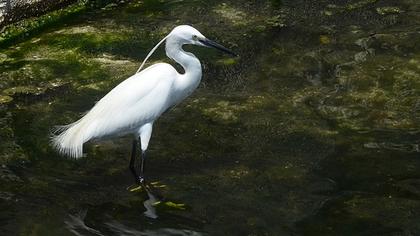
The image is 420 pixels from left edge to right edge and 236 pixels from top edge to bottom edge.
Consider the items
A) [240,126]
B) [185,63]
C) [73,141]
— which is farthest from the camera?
[240,126]

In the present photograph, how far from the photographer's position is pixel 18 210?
425 centimetres

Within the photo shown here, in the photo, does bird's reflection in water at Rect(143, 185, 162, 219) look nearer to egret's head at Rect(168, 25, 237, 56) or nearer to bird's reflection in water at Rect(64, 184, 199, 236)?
bird's reflection in water at Rect(64, 184, 199, 236)

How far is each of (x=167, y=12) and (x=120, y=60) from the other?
1211 mm

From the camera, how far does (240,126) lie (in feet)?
17.1

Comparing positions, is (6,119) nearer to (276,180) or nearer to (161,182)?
(161,182)

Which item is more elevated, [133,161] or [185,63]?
[185,63]

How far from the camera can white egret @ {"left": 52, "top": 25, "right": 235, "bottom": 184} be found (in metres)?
4.45

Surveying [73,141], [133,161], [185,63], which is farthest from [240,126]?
[73,141]

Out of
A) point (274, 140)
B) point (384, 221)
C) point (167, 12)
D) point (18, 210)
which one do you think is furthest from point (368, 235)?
point (167, 12)

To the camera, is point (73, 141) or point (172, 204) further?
point (73, 141)

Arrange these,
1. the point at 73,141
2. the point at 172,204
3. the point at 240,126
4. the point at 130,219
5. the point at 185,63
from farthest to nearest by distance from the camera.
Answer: the point at 240,126 → the point at 185,63 → the point at 73,141 → the point at 172,204 → the point at 130,219

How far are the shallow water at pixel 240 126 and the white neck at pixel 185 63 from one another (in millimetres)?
526

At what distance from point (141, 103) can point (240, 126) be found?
0.97 metres

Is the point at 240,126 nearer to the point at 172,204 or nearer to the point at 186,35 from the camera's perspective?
the point at 186,35
